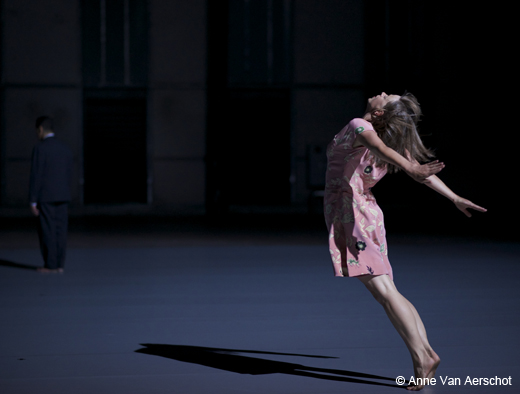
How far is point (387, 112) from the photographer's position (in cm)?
318

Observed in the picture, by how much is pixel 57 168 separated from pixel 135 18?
11155mm

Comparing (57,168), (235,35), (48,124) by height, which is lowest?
(57,168)

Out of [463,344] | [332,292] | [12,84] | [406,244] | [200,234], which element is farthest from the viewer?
[12,84]

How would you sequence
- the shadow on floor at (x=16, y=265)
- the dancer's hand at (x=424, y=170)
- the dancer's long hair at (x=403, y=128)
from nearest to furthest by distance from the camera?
the dancer's hand at (x=424, y=170)
the dancer's long hair at (x=403, y=128)
the shadow on floor at (x=16, y=265)

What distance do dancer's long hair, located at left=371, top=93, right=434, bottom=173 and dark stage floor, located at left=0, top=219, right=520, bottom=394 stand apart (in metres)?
1.12

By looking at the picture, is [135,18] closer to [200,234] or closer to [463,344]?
[200,234]

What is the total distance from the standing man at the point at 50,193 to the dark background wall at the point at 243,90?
31.2 ft

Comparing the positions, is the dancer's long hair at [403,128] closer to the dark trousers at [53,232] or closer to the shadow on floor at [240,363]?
the shadow on floor at [240,363]

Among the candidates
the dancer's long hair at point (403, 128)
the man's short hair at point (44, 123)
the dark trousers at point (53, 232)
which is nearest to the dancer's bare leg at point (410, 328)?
the dancer's long hair at point (403, 128)

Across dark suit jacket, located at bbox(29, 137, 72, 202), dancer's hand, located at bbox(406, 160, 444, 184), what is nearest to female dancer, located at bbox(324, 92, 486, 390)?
dancer's hand, located at bbox(406, 160, 444, 184)

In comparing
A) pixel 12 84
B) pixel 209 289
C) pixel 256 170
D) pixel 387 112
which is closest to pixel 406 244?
pixel 209 289

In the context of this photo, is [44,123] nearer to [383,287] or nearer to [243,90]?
[383,287]

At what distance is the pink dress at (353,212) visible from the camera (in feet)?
10.5

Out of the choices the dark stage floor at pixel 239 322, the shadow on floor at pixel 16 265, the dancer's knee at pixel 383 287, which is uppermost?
the dancer's knee at pixel 383 287
